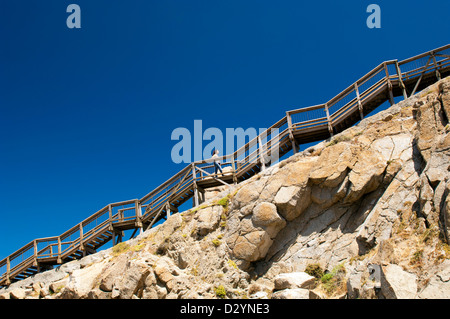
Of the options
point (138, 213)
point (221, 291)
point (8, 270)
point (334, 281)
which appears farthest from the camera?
point (8, 270)

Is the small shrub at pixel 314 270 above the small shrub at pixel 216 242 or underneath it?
underneath

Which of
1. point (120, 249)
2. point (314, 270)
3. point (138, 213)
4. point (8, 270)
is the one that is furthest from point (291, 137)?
point (8, 270)

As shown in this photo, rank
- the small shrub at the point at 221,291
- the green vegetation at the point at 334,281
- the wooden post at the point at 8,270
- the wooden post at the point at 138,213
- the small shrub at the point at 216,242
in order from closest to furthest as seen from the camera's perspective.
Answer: the green vegetation at the point at 334,281 → the small shrub at the point at 221,291 → the small shrub at the point at 216,242 → the wooden post at the point at 138,213 → the wooden post at the point at 8,270

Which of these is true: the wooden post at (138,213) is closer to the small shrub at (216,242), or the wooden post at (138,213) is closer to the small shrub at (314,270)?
the small shrub at (216,242)

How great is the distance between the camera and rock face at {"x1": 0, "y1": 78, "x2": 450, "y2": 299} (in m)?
13.7

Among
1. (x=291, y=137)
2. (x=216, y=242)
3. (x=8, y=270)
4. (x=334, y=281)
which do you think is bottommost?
(x=334, y=281)

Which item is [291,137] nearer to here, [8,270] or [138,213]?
[138,213]

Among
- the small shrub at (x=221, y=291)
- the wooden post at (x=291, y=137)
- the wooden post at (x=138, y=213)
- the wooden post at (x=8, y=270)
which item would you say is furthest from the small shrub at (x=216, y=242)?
the wooden post at (x=8, y=270)

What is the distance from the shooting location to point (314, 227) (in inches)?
705

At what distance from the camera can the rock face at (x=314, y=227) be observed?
13680 millimetres

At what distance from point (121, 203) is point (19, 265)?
7.76 metres

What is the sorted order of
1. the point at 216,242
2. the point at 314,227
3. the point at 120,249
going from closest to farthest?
the point at 314,227, the point at 216,242, the point at 120,249

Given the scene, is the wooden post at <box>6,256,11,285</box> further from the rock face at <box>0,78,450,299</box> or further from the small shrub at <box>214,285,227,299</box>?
the small shrub at <box>214,285,227,299</box>
